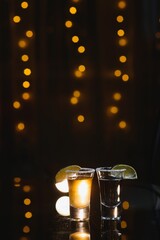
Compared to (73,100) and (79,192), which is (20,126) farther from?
(79,192)

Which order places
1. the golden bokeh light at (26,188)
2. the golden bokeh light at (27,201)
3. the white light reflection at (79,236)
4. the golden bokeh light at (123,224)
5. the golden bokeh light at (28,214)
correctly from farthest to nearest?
1. the golden bokeh light at (26,188)
2. the golden bokeh light at (27,201)
3. the golden bokeh light at (28,214)
4. the golden bokeh light at (123,224)
5. the white light reflection at (79,236)

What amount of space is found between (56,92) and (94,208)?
2.07 m

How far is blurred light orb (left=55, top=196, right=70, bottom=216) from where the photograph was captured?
1058mm

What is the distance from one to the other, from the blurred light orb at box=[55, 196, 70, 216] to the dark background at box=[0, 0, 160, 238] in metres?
1.87

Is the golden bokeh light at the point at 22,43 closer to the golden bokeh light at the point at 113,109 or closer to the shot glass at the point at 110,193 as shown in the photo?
the golden bokeh light at the point at 113,109

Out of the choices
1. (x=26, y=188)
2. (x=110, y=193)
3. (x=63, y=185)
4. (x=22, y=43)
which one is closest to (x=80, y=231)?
(x=110, y=193)

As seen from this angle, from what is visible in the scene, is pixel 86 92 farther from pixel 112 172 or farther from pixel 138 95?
pixel 112 172

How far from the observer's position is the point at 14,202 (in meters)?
1.25

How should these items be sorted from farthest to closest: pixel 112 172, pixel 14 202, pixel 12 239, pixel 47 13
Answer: pixel 47 13
pixel 14 202
pixel 112 172
pixel 12 239

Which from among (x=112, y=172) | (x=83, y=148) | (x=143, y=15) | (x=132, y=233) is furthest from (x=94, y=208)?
(x=143, y=15)

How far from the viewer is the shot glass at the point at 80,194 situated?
97 cm

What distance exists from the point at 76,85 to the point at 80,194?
2.20 meters

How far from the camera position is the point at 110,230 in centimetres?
87

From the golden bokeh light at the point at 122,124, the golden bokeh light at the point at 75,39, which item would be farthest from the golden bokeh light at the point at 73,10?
the golden bokeh light at the point at 122,124
